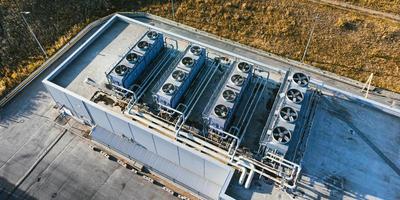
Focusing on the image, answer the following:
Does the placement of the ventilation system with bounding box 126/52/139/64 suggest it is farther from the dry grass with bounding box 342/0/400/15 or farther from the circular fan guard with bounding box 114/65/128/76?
the dry grass with bounding box 342/0/400/15

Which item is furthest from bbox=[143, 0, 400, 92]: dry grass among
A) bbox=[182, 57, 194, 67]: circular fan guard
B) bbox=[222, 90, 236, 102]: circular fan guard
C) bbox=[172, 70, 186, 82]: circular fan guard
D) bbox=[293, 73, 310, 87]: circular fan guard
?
bbox=[222, 90, 236, 102]: circular fan guard

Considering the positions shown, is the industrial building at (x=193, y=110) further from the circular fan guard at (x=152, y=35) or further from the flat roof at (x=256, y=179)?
the flat roof at (x=256, y=179)

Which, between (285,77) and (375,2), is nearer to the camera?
(285,77)

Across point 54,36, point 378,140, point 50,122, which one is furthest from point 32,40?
point 378,140

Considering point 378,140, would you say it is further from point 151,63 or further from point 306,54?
point 151,63

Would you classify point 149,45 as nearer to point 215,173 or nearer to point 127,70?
point 127,70
